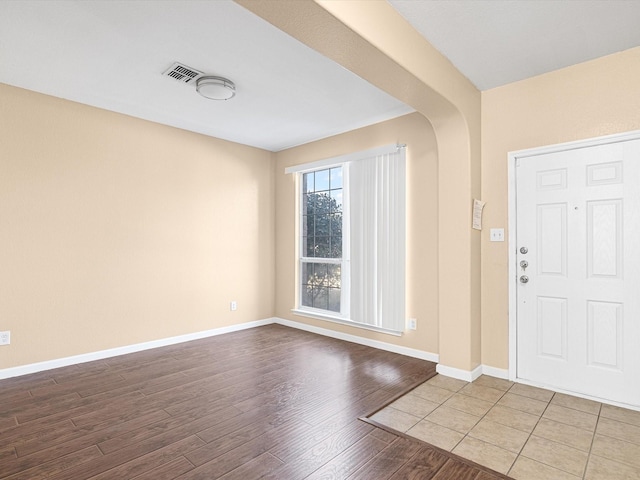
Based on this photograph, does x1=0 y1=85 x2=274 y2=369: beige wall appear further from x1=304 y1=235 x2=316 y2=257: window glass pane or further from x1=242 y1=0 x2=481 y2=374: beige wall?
x1=242 y1=0 x2=481 y2=374: beige wall

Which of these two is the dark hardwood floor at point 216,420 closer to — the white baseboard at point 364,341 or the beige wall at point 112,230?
the white baseboard at point 364,341

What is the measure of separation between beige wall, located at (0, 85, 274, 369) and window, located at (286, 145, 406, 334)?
86cm

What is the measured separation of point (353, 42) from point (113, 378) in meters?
3.40

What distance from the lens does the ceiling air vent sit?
2857mm

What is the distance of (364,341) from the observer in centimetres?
427

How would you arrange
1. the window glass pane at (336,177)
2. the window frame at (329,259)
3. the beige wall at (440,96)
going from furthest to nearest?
the window glass pane at (336,177), the window frame at (329,259), the beige wall at (440,96)

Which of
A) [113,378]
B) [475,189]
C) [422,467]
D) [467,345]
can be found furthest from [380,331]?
[113,378]

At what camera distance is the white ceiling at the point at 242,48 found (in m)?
2.17

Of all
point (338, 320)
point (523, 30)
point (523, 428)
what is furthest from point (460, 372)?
point (523, 30)

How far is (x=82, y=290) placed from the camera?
3625 mm

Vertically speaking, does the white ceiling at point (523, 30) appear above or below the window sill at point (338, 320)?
above

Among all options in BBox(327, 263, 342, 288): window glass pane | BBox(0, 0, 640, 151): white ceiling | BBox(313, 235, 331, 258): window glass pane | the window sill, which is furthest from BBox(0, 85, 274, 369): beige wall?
BBox(327, 263, 342, 288): window glass pane

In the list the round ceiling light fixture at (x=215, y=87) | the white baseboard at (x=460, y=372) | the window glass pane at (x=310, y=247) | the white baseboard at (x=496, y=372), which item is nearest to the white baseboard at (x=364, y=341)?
the white baseboard at (x=460, y=372)

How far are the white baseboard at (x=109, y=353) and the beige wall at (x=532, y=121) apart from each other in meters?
3.26
